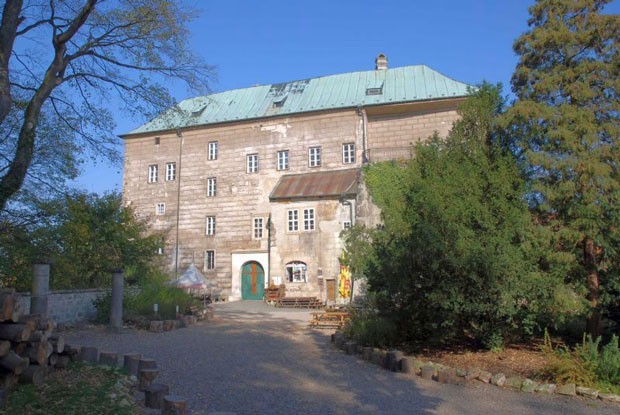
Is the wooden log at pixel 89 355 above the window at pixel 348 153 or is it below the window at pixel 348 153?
below

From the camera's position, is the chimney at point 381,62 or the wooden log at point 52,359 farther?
the chimney at point 381,62

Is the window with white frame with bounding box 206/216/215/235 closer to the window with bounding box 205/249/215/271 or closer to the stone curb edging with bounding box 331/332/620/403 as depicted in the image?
the window with bounding box 205/249/215/271

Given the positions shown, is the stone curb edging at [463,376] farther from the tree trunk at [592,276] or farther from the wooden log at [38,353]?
the wooden log at [38,353]

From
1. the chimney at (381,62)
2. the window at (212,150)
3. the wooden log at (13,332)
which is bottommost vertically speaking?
the wooden log at (13,332)

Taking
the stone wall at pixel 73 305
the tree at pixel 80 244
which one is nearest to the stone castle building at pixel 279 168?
the tree at pixel 80 244

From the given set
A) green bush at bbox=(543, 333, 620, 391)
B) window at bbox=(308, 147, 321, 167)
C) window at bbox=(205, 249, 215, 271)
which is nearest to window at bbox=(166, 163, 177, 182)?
window at bbox=(205, 249, 215, 271)

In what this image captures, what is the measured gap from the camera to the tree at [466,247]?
9.65 metres

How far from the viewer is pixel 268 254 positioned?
32.7 metres

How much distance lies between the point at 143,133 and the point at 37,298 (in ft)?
88.0

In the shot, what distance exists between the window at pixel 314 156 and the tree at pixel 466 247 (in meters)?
21.0

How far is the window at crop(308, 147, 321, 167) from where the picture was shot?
33375mm

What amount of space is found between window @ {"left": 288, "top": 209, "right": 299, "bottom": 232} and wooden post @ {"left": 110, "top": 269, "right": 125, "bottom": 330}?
1526 centimetres

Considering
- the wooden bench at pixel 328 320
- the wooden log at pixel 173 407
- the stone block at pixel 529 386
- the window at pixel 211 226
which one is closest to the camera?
the wooden log at pixel 173 407

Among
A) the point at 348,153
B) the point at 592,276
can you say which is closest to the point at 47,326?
the point at 592,276
